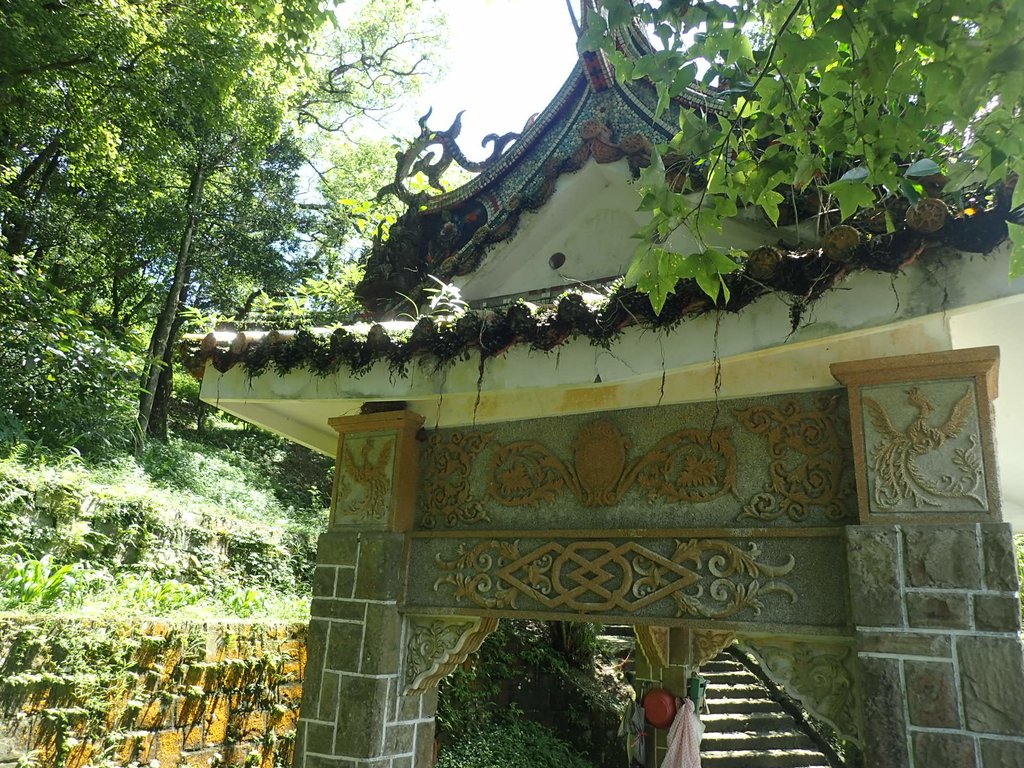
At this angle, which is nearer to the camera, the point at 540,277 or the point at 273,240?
the point at 540,277

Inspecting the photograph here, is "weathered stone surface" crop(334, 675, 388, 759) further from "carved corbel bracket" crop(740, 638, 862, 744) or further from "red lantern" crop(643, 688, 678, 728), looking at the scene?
"red lantern" crop(643, 688, 678, 728)

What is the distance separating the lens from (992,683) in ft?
8.36

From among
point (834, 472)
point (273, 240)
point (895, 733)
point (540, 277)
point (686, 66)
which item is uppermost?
point (273, 240)

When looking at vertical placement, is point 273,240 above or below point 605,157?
above

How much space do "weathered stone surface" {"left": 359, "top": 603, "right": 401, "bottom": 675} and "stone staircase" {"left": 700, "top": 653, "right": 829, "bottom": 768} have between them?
18.3ft

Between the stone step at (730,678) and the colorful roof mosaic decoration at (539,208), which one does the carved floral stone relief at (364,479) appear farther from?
the stone step at (730,678)

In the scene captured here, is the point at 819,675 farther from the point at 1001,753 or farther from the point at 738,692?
the point at 738,692

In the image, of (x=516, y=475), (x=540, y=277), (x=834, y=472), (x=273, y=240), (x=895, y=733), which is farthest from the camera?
(x=273, y=240)

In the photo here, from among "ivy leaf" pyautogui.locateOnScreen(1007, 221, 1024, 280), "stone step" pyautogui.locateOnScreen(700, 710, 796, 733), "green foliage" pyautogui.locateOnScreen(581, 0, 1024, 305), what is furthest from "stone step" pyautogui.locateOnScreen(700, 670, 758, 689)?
"ivy leaf" pyautogui.locateOnScreen(1007, 221, 1024, 280)

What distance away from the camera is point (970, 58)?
6.10ft

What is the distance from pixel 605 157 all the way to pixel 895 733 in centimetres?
308

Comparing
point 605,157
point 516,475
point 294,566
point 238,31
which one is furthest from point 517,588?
point 238,31

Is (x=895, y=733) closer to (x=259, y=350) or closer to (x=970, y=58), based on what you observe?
(x=970, y=58)

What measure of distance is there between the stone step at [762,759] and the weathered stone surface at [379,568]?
5715mm
